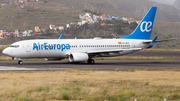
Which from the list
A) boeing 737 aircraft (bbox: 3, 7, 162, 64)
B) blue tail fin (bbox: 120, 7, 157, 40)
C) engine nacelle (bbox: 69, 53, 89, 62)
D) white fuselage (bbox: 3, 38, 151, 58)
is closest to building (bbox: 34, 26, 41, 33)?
blue tail fin (bbox: 120, 7, 157, 40)

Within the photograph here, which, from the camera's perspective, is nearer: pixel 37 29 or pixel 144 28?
pixel 144 28

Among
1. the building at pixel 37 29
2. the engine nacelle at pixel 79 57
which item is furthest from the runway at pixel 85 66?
the building at pixel 37 29

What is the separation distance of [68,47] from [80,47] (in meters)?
1.95

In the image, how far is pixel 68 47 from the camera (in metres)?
41.9

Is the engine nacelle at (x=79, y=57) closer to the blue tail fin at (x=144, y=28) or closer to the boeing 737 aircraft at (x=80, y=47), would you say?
the boeing 737 aircraft at (x=80, y=47)

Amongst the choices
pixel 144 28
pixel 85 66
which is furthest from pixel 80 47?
pixel 144 28

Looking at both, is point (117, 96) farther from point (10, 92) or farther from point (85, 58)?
point (85, 58)

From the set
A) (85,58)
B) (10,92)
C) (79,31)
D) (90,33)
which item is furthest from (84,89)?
(79,31)

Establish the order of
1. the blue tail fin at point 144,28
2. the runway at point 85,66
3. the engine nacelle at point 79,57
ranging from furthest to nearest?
1. the blue tail fin at point 144,28
2. the engine nacelle at point 79,57
3. the runway at point 85,66

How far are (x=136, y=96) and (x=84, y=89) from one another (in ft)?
12.0

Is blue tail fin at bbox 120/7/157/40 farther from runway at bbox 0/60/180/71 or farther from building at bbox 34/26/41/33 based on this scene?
building at bbox 34/26/41/33

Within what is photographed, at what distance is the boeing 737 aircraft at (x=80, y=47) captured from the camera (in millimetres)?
39594

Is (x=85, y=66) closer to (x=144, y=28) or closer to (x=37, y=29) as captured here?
(x=144, y=28)

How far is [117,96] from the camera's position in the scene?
16.4 metres
